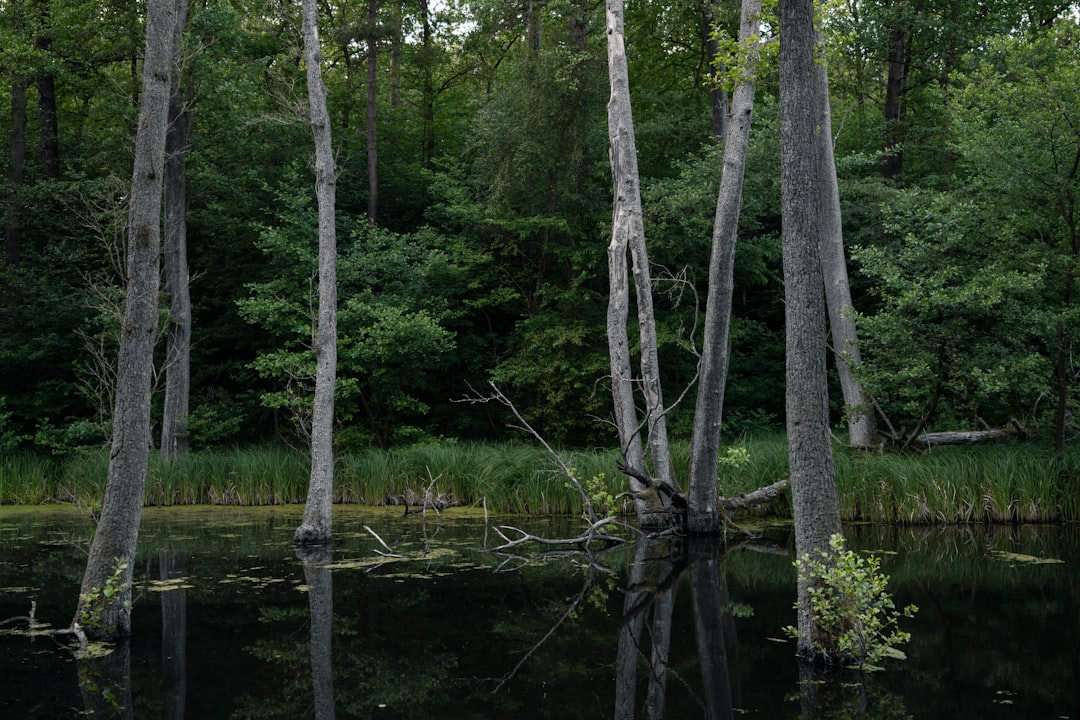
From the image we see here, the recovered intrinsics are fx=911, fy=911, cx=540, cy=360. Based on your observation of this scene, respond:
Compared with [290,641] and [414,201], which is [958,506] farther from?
[414,201]

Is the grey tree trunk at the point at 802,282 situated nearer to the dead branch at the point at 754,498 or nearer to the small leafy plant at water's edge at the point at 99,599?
the small leafy plant at water's edge at the point at 99,599

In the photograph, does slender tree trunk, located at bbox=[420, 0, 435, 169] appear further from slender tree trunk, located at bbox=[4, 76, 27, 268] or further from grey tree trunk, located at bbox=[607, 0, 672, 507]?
grey tree trunk, located at bbox=[607, 0, 672, 507]

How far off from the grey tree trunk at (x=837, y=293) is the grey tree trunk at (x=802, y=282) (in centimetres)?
694

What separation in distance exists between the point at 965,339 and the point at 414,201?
1239 cm

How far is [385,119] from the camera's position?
70.1 ft

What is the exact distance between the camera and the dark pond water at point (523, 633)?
5109 millimetres

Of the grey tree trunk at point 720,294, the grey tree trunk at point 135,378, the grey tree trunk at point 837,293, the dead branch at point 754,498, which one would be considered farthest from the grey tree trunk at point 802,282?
the grey tree trunk at point 837,293

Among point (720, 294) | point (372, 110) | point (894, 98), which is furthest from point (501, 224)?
point (894, 98)

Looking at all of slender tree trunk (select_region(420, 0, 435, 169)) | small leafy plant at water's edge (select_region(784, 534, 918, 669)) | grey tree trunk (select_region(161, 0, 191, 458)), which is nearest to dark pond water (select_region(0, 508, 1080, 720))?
small leafy plant at water's edge (select_region(784, 534, 918, 669))

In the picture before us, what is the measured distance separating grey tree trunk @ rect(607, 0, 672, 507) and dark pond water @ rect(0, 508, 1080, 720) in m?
1.52

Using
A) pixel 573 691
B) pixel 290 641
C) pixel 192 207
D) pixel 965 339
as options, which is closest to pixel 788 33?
pixel 573 691

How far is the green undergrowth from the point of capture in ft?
37.0

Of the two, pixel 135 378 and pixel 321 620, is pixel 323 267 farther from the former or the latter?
pixel 321 620

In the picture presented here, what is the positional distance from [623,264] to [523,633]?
20.3 feet
